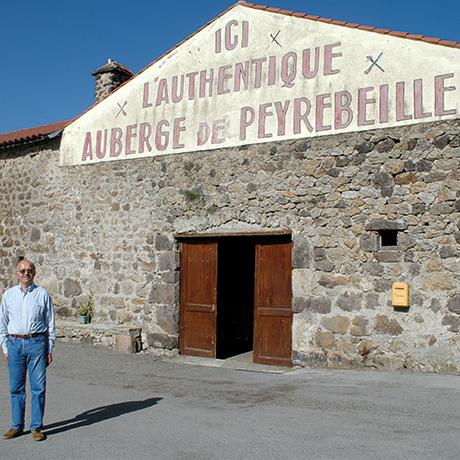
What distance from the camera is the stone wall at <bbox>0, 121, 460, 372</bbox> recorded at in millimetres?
7652

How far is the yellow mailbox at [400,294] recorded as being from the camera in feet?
25.2

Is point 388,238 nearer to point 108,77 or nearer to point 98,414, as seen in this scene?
point 98,414

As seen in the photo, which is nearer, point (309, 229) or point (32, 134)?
point (309, 229)

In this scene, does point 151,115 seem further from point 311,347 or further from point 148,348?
point 311,347

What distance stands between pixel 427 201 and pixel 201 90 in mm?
4161

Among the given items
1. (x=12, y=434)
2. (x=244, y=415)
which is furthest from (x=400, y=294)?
(x=12, y=434)

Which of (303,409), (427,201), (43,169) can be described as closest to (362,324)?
(427,201)

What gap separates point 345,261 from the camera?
324 inches

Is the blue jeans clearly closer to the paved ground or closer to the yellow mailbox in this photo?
the paved ground

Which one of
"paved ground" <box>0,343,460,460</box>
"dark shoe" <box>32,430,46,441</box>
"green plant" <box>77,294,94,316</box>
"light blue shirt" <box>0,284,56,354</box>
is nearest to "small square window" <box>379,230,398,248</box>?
"paved ground" <box>0,343,460,460</box>

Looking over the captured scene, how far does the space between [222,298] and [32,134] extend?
5.26 m

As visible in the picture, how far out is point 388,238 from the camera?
26.4 feet

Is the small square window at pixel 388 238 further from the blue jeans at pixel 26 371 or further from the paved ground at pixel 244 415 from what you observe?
the blue jeans at pixel 26 371

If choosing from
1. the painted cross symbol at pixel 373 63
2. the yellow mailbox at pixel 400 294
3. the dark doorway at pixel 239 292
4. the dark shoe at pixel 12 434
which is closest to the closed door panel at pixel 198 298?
the dark doorway at pixel 239 292
